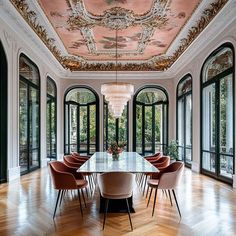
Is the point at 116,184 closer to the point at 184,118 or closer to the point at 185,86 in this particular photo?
the point at 184,118

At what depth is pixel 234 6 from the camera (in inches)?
244

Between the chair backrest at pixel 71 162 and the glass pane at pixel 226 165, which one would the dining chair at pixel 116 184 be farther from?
the glass pane at pixel 226 165

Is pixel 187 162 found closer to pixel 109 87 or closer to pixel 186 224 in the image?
pixel 109 87

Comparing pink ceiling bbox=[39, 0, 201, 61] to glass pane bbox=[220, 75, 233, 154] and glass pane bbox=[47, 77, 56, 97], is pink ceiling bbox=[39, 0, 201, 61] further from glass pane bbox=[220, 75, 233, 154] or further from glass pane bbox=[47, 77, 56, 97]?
glass pane bbox=[220, 75, 233, 154]

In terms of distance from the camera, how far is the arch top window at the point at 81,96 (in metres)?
13.9

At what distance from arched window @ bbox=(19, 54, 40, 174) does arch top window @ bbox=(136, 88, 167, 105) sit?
5498mm

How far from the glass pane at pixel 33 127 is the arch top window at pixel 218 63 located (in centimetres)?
574

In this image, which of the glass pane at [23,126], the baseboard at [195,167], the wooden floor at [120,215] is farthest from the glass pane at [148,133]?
the wooden floor at [120,215]

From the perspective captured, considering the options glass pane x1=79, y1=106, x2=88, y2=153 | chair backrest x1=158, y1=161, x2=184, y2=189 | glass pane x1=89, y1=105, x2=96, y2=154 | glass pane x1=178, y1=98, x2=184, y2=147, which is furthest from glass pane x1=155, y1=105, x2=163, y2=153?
chair backrest x1=158, y1=161, x2=184, y2=189

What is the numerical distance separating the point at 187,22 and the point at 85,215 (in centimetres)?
583

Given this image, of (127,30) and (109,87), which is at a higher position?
(127,30)

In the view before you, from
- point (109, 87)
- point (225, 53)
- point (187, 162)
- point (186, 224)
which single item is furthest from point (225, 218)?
point (187, 162)

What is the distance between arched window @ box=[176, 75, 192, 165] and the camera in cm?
1091

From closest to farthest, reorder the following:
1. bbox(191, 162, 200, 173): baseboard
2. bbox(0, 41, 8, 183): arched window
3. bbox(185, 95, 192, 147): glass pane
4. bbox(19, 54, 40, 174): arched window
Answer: bbox(0, 41, 8, 183): arched window < bbox(19, 54, 40, 174): arched window < bbox(191, 162, 200, 173): baseboard < bbox(185, 95, 192, 147): glass pane
